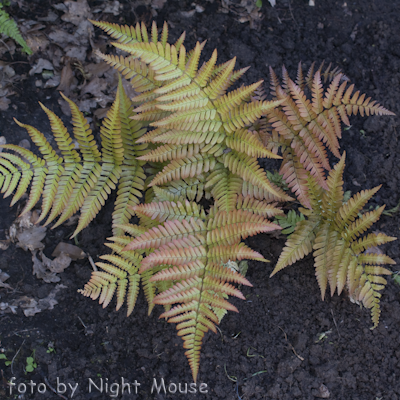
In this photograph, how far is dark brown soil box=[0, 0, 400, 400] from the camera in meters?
2.69

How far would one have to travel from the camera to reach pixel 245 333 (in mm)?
2867

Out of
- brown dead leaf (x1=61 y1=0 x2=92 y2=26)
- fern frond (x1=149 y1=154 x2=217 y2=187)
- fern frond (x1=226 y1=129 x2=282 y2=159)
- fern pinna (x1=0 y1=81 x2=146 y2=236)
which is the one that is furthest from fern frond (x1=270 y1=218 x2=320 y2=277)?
brown dead leaf (x1=61 y1=0 x2=92 y2=26)

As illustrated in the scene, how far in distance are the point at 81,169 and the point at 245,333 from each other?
6.47ft

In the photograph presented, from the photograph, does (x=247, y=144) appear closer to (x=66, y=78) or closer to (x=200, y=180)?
(x=200, y=180)

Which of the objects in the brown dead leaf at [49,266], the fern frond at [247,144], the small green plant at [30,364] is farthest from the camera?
the brown dead leaf at [49,266]

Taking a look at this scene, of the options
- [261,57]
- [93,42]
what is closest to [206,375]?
[261,57]

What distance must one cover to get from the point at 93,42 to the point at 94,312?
283 cm

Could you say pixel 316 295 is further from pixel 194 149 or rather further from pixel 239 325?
pixel 194 149

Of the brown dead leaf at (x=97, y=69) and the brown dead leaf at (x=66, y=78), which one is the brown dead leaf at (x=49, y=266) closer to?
the brown dead leaf at (x=66, y=78)

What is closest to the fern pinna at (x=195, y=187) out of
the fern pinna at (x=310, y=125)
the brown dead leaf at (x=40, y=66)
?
the fern pinna at (x=310, y=125)

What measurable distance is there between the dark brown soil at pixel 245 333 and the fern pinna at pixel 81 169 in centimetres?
49

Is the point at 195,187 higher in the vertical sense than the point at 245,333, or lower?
higher

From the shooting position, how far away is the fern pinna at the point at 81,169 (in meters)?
2.62

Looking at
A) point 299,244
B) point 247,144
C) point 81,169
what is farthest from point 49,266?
point 299,244
